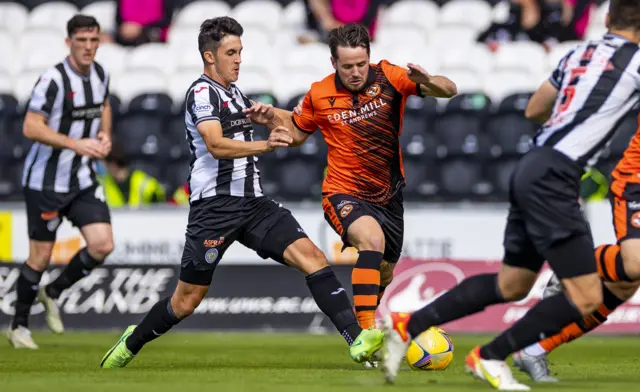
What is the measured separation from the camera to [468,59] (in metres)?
15.1

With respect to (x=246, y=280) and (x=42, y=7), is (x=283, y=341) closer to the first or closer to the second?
(x=246, y=280)

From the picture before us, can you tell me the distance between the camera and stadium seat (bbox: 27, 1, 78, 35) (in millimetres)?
16438

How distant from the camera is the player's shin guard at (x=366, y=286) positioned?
7.43 metres

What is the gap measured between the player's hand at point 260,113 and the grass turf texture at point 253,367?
1.57 metres

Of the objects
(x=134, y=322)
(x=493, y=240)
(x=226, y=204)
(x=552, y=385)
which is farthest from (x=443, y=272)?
(x=552, y=385)

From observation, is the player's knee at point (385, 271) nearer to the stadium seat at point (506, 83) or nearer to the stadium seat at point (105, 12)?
the stadium seat at point (506, 83)

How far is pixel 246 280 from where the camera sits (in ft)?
39.0

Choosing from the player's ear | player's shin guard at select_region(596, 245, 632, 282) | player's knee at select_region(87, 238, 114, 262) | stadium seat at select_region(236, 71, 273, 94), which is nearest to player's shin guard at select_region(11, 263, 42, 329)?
player's knee at select_region(87, 238, 114, 262)

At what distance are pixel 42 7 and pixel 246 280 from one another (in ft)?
22.2

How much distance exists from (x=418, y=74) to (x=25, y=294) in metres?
4.33

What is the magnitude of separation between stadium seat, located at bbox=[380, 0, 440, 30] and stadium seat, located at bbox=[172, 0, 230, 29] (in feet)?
7.12

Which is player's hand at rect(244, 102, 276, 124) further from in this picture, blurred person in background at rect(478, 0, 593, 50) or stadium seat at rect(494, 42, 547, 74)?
blurred person in background at rect(478, 0, 593, 50)

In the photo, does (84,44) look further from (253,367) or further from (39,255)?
(253,367)

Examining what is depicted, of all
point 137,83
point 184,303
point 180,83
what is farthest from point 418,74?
point 137,83
